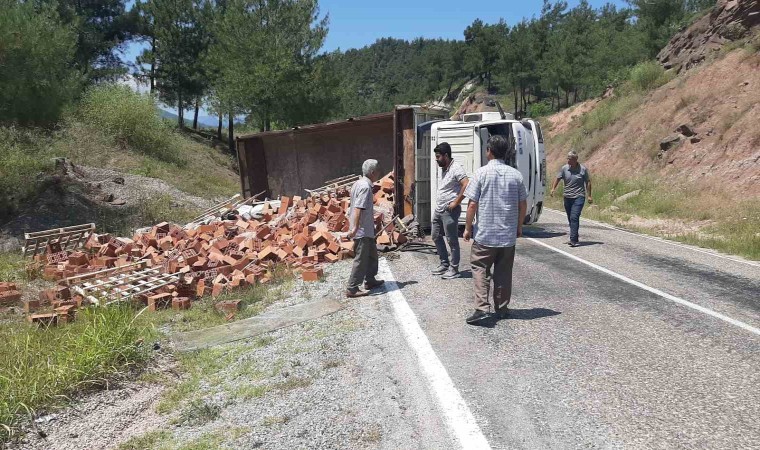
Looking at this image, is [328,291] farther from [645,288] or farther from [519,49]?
[519,49]

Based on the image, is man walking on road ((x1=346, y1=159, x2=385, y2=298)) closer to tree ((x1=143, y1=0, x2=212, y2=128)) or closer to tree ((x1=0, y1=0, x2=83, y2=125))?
tree ((x1=0, y1=0, x2=83, y2=125))

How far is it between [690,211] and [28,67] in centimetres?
1766

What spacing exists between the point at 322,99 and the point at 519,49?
37.9 meters

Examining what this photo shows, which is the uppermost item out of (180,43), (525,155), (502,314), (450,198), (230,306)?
(180,43)

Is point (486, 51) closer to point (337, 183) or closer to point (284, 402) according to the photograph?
point (337, 183)

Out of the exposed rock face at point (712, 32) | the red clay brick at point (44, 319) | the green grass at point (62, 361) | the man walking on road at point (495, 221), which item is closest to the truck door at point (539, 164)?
the man walking on road at point (495, 221)

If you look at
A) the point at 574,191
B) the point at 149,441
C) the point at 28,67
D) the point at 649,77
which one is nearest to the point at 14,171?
the point at 28,67

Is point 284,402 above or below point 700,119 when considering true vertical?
below

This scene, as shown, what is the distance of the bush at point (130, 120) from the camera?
27984mm

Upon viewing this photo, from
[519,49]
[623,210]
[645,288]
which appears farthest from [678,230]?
[519,49]

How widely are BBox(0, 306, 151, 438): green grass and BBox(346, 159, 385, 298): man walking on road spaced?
97.8 inches

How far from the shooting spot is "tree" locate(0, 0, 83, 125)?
13.2 metres

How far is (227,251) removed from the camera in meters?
10.6

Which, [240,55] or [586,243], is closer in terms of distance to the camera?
[586,243]
